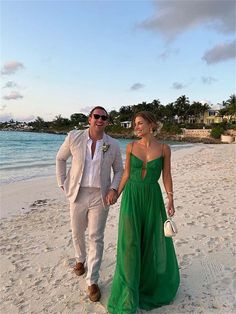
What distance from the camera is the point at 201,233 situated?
5410 millimetres

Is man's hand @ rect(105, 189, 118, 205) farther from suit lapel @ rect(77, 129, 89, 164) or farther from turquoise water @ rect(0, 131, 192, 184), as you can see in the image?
turquoise water @ rect(0, 131, 192, 184)

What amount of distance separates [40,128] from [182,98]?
76251mm

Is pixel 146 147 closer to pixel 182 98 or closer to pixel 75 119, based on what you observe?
pixel 182 98

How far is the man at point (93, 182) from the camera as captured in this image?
3516 millimetres

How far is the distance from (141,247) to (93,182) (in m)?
0.83

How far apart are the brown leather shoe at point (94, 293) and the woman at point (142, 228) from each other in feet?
0.86

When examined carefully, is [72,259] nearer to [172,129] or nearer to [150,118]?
[150,118]

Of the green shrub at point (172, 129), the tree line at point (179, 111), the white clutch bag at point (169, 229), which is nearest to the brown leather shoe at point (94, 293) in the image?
the white clutch bag at point (169, 229)

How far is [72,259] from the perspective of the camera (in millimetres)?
4555

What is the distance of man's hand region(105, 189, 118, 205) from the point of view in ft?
11.4

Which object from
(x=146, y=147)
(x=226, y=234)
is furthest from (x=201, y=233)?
(x=146, y=147)

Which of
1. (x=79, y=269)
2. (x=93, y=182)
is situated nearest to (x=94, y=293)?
(x=79, y=269)

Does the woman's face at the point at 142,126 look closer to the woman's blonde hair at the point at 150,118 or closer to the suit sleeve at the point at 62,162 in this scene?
the woman's blonde hair at the point at 150,118

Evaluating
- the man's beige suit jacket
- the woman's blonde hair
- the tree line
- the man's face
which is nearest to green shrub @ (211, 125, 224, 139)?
the tree line
